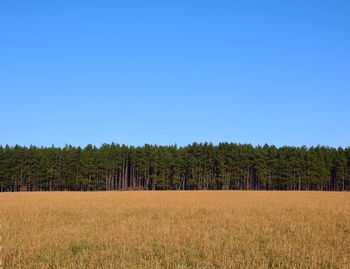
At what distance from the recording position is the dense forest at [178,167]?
309ft

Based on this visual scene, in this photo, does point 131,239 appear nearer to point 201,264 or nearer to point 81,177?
point 201,264

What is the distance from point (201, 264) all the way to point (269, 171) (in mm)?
93807

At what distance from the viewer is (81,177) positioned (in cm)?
9550

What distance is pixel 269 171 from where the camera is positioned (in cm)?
9881

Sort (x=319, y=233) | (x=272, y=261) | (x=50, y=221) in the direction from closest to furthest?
(x=272, y=261) < (x=319, y=233) < (x=50, y=221)

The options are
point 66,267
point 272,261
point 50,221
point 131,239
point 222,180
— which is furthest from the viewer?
point 222,180

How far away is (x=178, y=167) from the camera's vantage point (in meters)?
98.9

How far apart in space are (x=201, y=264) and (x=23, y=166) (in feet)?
302

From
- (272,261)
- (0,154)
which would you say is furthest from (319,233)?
(0,154)

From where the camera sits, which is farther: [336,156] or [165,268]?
[336,156]

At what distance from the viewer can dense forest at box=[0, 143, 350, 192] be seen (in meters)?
94.3

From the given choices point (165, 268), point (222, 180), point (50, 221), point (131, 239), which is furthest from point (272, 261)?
point (222, 180)

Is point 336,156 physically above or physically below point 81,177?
above

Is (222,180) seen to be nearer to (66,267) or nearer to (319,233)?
(319,233)
